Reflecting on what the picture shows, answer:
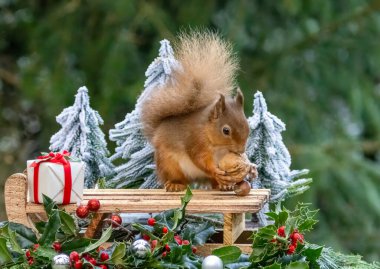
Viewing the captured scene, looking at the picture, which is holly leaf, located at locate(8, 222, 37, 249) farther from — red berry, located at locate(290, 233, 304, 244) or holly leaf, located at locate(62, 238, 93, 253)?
red berry, located at locate(290, 233, 304, 244)

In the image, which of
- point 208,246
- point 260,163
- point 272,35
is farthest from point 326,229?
point 208,246

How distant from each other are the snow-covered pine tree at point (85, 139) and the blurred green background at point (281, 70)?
1.45 meters

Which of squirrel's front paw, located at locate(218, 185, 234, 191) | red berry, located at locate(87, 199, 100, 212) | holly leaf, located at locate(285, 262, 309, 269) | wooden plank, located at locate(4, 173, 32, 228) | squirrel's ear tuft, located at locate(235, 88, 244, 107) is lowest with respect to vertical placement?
holly leaf, located at locate(285, 262, 309, 269)

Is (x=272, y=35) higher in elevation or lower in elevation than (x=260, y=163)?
higher

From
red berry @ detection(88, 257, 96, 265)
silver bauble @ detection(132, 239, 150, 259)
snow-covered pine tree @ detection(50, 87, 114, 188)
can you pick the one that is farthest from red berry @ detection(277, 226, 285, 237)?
snow-covered pine tree @ detection(50, 87, 114, 188)

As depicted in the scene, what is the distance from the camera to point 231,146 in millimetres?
2316

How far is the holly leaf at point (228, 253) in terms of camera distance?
206 centimetres

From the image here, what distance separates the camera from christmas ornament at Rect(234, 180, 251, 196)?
2.23 meters

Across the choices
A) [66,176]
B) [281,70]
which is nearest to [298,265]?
[66,176]

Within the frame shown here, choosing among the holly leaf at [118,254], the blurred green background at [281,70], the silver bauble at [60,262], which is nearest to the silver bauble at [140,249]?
the holly leaf at [118,254]

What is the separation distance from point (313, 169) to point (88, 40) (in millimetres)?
1109

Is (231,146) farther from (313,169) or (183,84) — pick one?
(313,169)

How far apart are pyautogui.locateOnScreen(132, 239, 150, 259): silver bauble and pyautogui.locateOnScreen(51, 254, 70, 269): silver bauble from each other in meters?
0.13

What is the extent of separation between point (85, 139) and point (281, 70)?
217 cm
